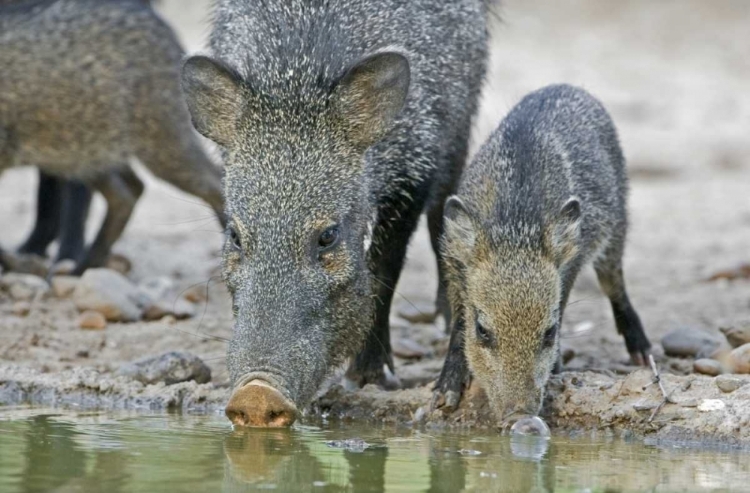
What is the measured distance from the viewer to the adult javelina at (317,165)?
4.94 m

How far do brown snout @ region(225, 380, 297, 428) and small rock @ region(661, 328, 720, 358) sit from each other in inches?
102

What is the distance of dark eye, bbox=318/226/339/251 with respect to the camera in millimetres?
5207

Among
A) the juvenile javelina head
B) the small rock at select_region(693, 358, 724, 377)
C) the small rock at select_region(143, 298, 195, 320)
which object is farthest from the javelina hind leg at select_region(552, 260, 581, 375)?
the small rock at select_region(143, 298, 195, 320)

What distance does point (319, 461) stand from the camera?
4715 mm

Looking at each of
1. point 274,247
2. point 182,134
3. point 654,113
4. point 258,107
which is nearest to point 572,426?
point 274,247

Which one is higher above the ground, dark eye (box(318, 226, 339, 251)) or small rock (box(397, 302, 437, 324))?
small rock (box(397, 302, 437, 324))

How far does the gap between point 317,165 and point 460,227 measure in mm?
801

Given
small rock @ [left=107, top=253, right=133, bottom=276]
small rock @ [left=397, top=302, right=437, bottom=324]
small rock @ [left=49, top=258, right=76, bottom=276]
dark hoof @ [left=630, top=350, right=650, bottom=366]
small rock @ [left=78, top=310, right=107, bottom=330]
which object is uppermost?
small rock @ [left=107, top=253, right=133, bottom=276]

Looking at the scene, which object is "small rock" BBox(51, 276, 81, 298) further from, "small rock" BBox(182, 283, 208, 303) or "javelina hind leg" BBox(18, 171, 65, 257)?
"javelina hind leg" BBox(18, 171, 65, 257)

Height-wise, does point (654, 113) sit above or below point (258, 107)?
above

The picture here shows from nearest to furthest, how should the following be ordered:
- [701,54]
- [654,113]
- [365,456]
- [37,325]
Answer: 1. [365,456]
2. [37,325]
3. [654,113]
4. [701,54]

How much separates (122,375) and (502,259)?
1.84 meters

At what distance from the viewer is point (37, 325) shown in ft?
23.7

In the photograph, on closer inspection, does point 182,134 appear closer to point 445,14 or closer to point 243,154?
point 445,14
